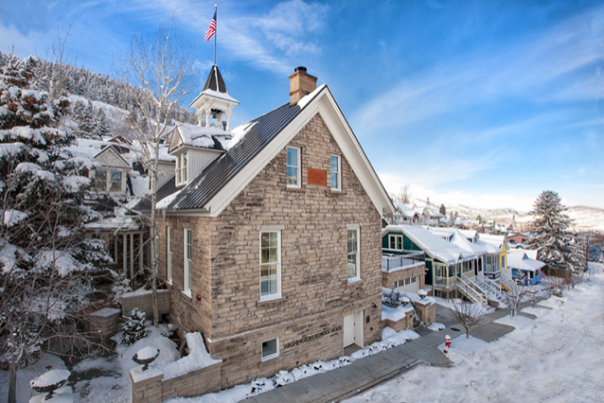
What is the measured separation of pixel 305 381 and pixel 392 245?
2062 centimetres

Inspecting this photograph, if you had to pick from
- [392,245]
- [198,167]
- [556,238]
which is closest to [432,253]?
[392,245]

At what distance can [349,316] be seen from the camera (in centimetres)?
1230

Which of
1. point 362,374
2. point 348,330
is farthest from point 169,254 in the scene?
point 362,374

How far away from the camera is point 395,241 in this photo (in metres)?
27.6

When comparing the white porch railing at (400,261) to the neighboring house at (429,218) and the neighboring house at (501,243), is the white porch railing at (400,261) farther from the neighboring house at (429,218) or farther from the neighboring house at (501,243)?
the neighboring house at (429,218)

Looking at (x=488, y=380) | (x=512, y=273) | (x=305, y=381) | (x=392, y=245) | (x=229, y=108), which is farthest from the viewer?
(x=512, y=273)

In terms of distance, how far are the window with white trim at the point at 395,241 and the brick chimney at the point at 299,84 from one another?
63.6 ft

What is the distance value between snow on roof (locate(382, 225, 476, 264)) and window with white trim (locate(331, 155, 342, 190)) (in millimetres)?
16424

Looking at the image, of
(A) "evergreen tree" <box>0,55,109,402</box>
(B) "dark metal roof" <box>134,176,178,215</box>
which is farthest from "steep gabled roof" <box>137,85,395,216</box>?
(B) "dark metal roof" <box>134,176,178,215</box>

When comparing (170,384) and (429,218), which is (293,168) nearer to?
(170,384)

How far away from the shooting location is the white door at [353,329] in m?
12.2

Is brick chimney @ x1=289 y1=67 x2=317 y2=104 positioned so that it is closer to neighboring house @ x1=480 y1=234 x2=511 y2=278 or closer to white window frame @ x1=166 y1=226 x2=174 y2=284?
white window frame @ x1=166 y1=226 x2=174 y2=284

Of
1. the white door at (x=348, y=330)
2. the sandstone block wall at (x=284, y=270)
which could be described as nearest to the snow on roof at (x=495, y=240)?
the sandstone block wall at (x=284, y=270)

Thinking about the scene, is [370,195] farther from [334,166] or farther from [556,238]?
[556,238]
